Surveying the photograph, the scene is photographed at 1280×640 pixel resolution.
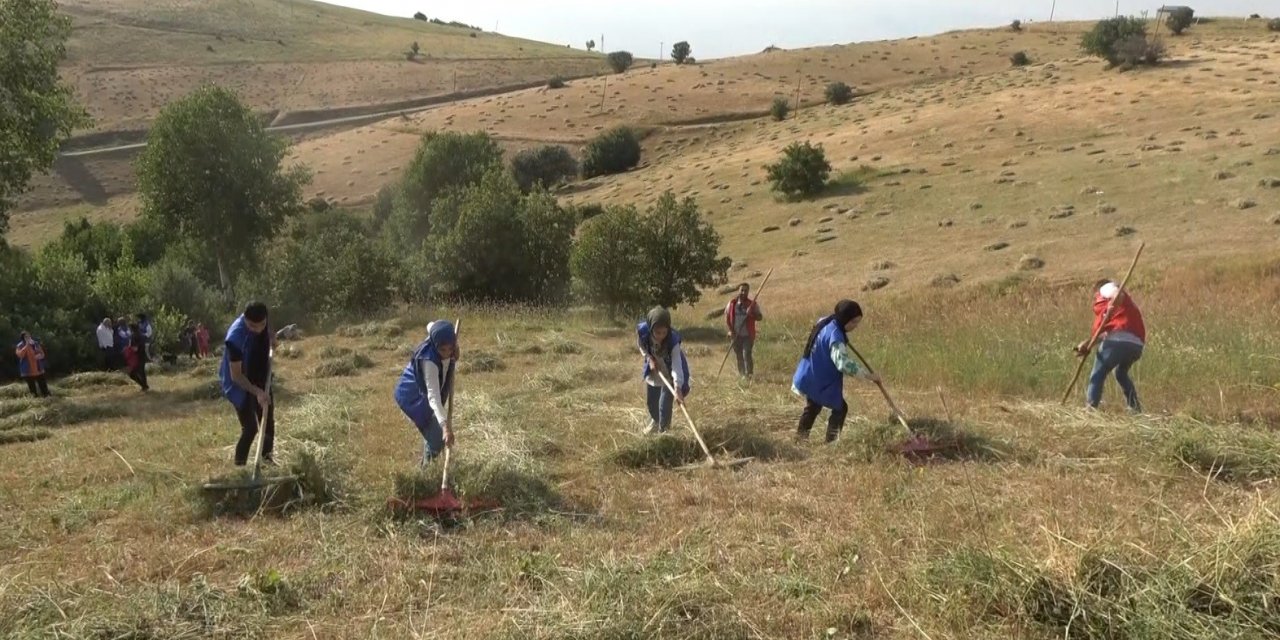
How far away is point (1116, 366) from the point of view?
870 centimetres

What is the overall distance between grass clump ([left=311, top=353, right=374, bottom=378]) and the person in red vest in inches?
Answer: 466

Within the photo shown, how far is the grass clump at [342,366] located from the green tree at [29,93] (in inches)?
270

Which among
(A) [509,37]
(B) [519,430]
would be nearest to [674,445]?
(B) [519,430]

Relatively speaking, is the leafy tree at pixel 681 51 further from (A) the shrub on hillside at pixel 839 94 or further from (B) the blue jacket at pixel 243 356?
(B) the blue jacket at pixel 243 356


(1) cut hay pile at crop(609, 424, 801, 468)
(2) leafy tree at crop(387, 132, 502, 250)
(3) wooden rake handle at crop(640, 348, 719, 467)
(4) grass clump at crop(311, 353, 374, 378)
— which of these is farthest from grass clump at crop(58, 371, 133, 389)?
(2) leafy tree at crop(387, 132, 502, 250)

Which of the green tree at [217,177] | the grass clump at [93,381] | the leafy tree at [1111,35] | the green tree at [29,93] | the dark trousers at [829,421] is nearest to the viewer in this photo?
the dark trousers at [829,421]

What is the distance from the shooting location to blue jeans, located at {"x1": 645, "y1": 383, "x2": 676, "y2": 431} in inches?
329

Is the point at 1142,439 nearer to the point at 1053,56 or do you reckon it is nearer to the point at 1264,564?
the point at 1264,564

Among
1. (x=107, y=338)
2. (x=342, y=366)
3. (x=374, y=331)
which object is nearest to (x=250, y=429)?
(x=342, y=366)

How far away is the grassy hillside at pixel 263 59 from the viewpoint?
7225 centimetres

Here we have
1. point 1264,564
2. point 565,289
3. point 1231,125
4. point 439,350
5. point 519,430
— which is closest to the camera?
point 1264,564

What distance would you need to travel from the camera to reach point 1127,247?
2161 cm

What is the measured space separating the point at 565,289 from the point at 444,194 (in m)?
11.1

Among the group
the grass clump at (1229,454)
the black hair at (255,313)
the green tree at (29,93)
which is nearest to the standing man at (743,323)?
the grass clump at (1229,454)
